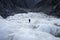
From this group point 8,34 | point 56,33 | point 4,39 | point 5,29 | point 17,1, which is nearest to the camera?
point 4,39

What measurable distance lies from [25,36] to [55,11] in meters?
24.1

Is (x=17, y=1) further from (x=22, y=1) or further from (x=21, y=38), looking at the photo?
(x=21, y=38)

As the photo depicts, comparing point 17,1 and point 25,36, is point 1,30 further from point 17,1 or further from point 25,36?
point 17,1

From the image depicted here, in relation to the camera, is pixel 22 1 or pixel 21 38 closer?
pixel 21 38

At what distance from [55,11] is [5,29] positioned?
23.8m

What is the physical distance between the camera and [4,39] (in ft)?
35.8

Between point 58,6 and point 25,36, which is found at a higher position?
point 58,6

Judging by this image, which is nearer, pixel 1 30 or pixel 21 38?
pixel 21 38

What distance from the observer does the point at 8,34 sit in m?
11.6

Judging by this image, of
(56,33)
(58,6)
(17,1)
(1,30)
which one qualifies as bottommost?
(56,33)

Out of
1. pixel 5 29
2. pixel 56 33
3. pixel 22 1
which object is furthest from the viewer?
pixel 22 1

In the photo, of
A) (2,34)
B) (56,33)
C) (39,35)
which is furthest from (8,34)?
(56,33)

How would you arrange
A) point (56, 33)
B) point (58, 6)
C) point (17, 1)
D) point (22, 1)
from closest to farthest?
point (56, 33), point (58, 6), point (17, 1), point (22, 1)

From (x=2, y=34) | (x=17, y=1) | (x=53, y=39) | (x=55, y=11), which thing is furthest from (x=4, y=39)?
(x=17, y=1)
